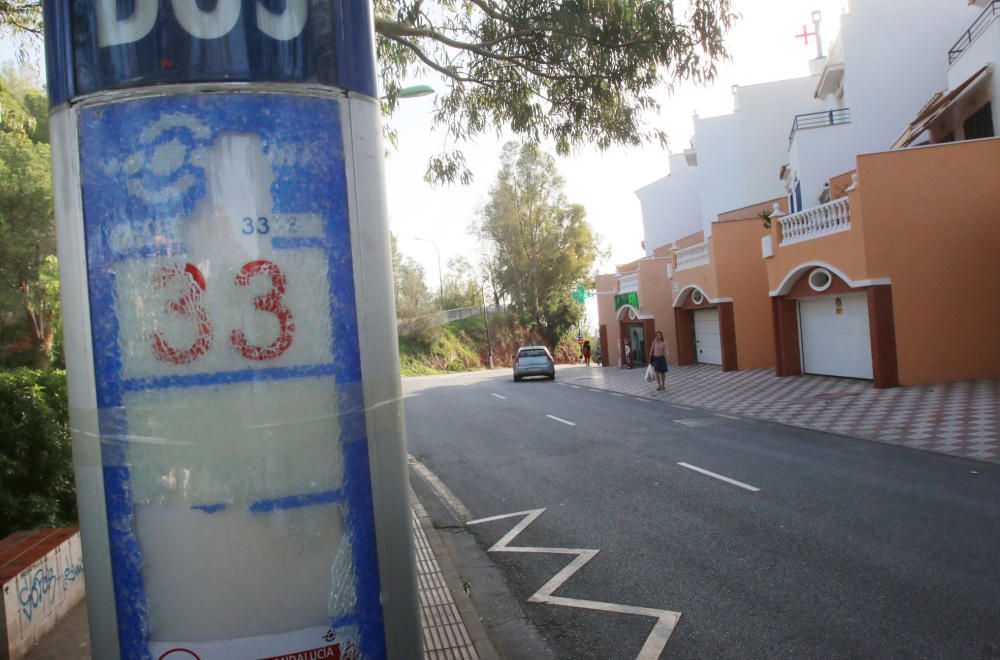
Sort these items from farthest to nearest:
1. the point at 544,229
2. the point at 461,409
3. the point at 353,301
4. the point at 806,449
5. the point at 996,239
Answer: the point at 544,229 < the point at 461,409 < the point at 996,239 < the point at 806,449 < the point at 353,301

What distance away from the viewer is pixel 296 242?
2348 mm

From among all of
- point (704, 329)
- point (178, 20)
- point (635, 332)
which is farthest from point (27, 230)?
point (178, 20)

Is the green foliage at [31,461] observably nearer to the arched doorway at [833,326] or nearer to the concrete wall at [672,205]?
the arched doorway at [833,326]

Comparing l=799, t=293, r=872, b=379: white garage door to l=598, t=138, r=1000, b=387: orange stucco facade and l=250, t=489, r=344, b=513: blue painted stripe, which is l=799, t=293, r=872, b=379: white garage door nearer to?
l=598, t=138, r=1000, b=387: orange stucco facade

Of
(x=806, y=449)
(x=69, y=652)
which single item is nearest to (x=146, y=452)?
(x=69, y=652)

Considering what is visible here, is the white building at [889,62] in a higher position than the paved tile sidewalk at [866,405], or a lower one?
higher

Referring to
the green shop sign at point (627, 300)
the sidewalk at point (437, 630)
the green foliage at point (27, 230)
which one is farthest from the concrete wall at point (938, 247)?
the green foliage at point (27, 230)

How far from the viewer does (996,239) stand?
17.5 m

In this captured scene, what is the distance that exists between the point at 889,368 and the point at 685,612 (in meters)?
14.4

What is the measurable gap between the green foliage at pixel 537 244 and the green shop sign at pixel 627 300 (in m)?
20.0

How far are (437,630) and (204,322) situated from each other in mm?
3753

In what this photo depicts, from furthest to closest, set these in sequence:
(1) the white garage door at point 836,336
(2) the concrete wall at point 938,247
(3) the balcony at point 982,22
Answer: (1) the white garage door at point 836,336, (3) the balcony at point 982,22, (2) the concrete wall at point 938,247

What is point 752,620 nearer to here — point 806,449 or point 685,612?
point 685,612

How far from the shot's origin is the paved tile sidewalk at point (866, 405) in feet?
39.5
